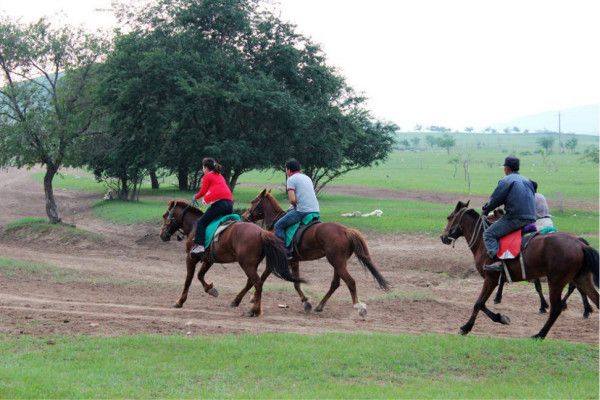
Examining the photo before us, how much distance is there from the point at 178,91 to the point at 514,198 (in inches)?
768

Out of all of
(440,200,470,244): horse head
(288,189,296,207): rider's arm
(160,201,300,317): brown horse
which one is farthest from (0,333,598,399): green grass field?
(288,189,296,207): rider's arm

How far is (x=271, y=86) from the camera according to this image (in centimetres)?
2950

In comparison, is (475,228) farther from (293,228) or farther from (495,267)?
(293,228)

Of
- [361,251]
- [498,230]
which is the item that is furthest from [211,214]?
[498,230]

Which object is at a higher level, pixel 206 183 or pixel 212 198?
pixel 206 183

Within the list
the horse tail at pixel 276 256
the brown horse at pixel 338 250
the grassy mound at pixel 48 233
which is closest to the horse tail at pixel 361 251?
the brown horse at pixel 338 250

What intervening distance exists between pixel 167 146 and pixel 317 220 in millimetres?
16611

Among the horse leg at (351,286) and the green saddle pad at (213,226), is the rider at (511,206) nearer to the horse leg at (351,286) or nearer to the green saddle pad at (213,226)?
the horse leg at (351,286)

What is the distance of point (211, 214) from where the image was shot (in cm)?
1514

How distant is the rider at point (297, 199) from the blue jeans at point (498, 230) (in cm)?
339

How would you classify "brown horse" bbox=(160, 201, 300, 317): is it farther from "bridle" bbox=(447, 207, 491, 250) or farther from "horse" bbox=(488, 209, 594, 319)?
"horse" bbox=(488, 209, 594, 319)

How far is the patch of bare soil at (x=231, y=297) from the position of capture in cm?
1334

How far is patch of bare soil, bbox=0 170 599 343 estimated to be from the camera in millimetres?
13336

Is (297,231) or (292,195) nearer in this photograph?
(292,195)
